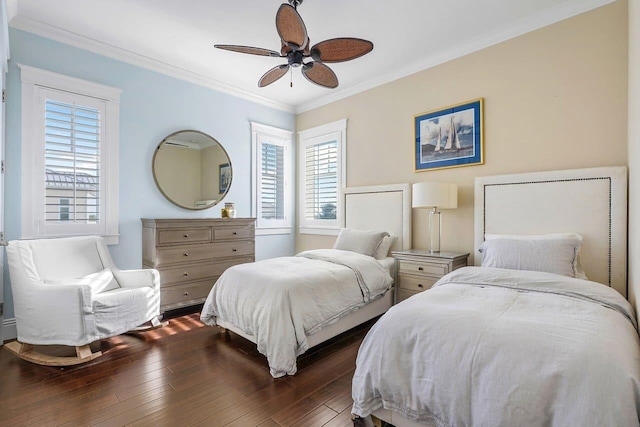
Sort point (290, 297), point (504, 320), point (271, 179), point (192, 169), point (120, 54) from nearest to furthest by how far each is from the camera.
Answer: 1. point (504, 320)
2. point (290, 297)
3. point (120, 54)
4. point (192, 169)
5. point (271, 179)

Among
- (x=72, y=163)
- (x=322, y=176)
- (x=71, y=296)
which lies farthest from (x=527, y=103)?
(x=72, y=163)

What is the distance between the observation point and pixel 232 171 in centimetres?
446

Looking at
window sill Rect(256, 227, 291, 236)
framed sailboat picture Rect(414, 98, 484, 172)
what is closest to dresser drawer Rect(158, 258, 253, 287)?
window sill Rect(256, 227, 291, 236)

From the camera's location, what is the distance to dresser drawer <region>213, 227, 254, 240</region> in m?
3.80

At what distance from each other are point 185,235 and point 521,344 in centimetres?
329

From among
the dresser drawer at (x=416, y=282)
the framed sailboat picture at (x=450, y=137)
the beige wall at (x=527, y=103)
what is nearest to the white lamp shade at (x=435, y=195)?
the beige wall at (x=527, y=103)

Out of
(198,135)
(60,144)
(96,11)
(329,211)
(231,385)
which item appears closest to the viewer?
(231,385)

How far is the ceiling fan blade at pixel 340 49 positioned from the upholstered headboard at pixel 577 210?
5.94ft

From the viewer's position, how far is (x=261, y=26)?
9.77 feet

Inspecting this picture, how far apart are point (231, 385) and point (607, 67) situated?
3846 mm

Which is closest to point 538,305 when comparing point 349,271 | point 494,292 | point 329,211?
point 494,292

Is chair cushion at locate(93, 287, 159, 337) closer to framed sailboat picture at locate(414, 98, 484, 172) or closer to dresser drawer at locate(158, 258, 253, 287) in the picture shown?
dresser drawer at locate(158, 258, 253, 287)

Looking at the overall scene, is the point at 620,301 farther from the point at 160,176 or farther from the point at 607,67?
the point at 160,176

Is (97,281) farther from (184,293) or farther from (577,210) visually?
(577,210)
